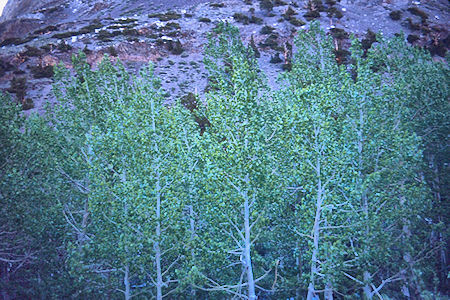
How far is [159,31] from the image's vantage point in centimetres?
6569

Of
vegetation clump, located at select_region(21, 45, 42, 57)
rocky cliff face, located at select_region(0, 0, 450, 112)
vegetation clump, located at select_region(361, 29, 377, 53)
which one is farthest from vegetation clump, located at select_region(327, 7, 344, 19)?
vegetation clump, located at select_region(21, 45, 42, 57)

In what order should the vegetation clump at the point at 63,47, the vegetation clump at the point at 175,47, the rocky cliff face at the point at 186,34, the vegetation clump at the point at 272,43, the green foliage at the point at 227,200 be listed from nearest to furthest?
the green foliage at the point at 227,200 < the rocky cliff face at the point at 186,34 < the vegetation clump at the point at 63,47 < the vegetation clump at the point at 272,43 < the vegetation clump at the point at 175,47

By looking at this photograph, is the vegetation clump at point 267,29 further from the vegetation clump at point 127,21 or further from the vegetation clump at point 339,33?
the vegetation clump at point 127,21

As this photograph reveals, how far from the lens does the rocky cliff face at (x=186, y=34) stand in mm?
50312

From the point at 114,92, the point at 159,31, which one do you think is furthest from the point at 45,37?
the point at 114,92

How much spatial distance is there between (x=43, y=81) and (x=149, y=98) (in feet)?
133

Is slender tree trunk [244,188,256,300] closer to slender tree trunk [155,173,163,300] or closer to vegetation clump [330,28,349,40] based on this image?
slender tree trunk [155,173,163,300]

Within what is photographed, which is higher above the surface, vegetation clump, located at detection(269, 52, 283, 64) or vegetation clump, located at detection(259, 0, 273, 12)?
vegetation clump, located at detection(259, 0, 273, 12)

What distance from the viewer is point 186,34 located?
217 feet

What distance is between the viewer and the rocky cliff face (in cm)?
5031

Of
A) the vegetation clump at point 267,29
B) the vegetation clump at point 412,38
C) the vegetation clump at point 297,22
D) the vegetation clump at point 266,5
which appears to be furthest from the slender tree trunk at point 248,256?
the vegetation clump at point 266,5

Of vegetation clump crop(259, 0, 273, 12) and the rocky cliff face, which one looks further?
vegetation clump crop(259, 0, 273, 12)

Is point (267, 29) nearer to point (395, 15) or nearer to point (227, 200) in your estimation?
point (395, 15)

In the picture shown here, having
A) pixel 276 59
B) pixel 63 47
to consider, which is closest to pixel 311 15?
pixel 276 59
